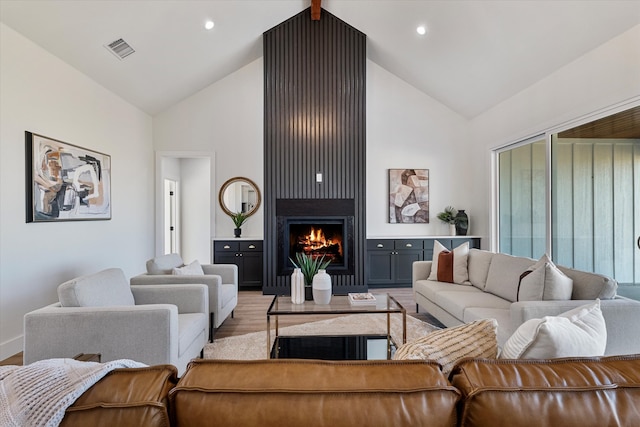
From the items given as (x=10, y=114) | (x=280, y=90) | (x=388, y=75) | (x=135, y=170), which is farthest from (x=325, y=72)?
(x=10, y=114)

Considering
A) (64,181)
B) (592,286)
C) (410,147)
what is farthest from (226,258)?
(592,286)

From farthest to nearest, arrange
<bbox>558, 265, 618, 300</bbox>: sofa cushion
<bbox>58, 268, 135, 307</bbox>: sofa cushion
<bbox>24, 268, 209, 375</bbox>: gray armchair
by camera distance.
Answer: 1. <bbox>558, 265, 618, 300</bbox>: sofa cushion
2. <bbox>58, 268, 135, 307</bbox>: sofa cushion
3. <bbox>24, 268, 209, 375</bbox>: gray armchair

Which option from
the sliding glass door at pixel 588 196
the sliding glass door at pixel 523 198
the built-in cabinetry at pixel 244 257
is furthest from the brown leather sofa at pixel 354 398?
the built-in cabinetry at pixel 244 257

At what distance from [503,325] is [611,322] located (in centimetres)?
65

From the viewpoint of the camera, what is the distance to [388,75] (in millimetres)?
6012

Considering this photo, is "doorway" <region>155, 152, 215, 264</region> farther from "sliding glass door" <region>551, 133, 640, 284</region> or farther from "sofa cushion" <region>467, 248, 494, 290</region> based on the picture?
"sliding glass door" <region>551, 133, 640, 284</region>

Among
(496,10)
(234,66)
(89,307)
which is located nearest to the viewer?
(89,307)

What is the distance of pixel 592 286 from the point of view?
2490 mm

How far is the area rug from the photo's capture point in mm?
3021

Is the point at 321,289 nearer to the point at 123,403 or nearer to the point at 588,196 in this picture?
the point at 123,403

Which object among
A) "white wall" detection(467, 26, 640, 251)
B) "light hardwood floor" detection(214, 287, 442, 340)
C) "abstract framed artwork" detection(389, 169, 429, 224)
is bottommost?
"light hardwood floor" detection(214, 287, 442, 340)

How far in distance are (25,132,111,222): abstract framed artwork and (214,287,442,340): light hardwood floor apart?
2027mm

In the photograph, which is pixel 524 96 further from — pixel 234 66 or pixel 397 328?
pixel 234 66

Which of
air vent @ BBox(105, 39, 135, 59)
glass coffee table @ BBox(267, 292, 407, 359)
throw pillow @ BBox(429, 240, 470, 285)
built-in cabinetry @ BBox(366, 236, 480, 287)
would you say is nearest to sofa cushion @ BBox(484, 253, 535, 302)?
throw pillow @ BBox(429, 240, 470, 285)
